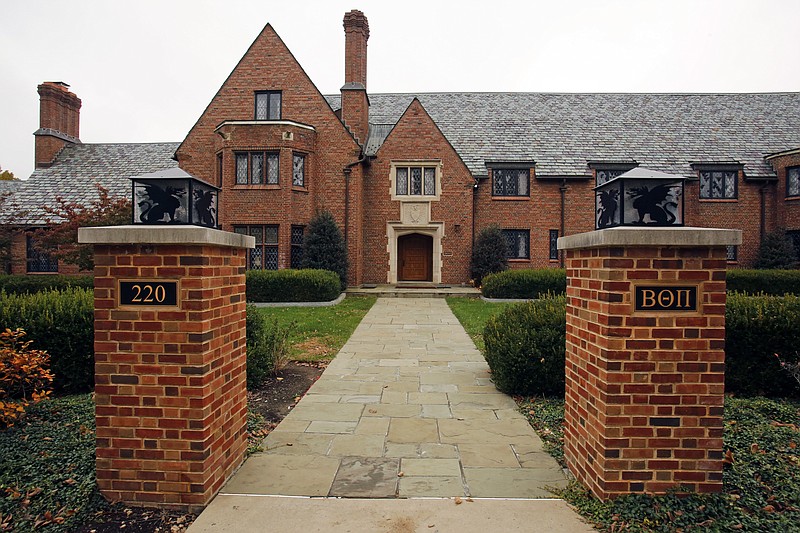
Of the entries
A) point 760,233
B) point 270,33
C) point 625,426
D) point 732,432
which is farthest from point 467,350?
point 760,233

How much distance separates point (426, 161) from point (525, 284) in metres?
7.09

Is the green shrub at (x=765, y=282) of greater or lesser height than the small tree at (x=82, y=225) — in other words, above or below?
below

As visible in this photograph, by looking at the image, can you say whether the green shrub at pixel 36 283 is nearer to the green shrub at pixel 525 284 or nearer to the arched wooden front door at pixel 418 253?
the arched wooden front door at pixel 418 253

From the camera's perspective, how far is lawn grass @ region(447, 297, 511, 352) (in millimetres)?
10777

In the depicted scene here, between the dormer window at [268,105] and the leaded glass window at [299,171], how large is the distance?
2110 mm

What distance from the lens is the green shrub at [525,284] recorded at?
16859mm

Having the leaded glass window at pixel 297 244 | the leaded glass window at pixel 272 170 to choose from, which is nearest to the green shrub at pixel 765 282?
the leaded glass window at pixel 297 244

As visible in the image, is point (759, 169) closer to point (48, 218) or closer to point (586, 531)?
point (586, 531)

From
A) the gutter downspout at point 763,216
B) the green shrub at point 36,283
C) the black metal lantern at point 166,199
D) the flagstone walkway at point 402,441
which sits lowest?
the flagstone walkway at point 402,441

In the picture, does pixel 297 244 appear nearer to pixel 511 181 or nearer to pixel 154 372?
pixel 511 181

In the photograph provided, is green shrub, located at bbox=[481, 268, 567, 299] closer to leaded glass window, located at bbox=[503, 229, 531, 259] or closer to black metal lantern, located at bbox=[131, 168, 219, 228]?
leaded glass window, located at bbox=[503, 229, 531, 259]

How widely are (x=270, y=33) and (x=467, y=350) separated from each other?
1660cm

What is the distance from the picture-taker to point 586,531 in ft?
9.84

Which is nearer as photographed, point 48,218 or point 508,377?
point 508,377
